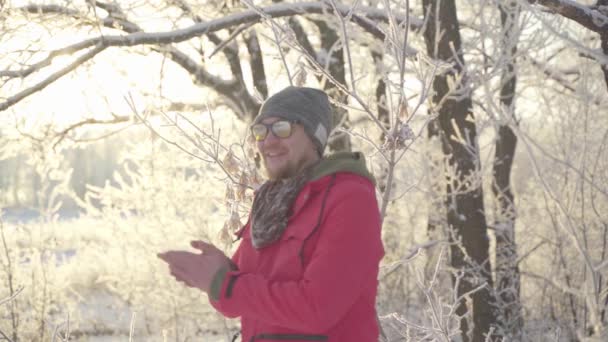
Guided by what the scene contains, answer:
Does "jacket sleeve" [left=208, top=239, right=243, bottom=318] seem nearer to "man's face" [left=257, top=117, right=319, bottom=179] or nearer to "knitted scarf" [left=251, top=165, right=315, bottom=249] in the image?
"knitted scarf" [left=251, top=165, right=315, bottom=249]

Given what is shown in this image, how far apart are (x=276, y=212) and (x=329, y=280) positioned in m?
0.26

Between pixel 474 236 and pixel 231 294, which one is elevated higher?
pixel 474 236

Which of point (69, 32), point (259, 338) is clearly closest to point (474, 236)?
point (69, 32)

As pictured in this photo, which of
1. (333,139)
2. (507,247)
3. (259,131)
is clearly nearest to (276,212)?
(259,131)

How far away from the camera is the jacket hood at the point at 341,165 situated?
1.49 m

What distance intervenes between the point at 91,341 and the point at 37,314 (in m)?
2.06

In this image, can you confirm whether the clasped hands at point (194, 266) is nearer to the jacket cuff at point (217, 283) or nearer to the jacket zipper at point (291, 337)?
the jacket cuff at point (217, 283)

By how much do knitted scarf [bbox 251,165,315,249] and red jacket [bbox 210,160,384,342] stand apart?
0.07 ft

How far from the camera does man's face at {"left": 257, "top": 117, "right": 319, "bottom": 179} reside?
1630 millimetres

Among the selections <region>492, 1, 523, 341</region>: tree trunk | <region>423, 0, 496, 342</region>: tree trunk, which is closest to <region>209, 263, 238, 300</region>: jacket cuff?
<region>423, 0, 496, 342</region>: tree trunk

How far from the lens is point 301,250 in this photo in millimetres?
1453

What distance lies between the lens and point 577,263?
23.4ft

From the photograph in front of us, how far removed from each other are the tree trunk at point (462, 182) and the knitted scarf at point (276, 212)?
3.38 meters

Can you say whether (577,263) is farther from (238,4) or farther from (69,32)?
(69,32)
